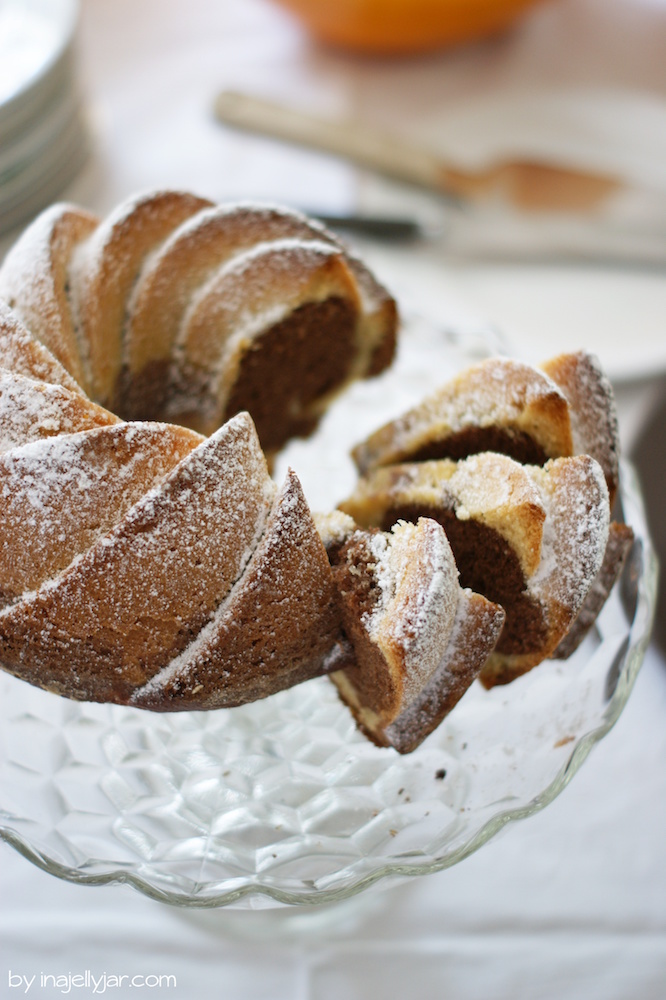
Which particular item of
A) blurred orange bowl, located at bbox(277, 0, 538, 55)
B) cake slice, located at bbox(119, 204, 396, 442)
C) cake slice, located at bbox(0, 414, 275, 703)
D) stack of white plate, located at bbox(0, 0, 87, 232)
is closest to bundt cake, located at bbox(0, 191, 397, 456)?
cake slice, located at bbox(119, 204, 396, 442)

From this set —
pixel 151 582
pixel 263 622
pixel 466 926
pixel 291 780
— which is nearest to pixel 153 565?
pixel 151 582

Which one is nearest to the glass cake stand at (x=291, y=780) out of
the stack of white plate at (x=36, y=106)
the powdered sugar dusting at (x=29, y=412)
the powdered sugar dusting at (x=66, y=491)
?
the powdered sugar dusting at (x=66, y=491)

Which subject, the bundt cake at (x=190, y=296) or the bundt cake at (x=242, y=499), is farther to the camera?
the bundt cake at (x=190, y=296)

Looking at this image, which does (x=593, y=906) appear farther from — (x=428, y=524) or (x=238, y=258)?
(x=238, y=258)

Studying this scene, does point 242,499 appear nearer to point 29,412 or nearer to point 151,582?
point 151,582

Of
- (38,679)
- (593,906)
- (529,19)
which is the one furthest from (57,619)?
(529,19)

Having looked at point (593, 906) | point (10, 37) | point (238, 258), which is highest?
point (10, 37)

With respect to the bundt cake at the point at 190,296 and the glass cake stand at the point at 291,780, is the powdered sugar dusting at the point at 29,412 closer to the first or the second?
the bundt cake at the point at 190,296
